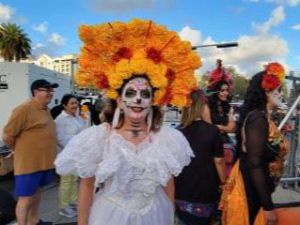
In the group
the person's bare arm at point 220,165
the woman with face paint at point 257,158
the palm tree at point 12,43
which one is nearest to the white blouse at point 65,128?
the person's bare arm at point 220,165

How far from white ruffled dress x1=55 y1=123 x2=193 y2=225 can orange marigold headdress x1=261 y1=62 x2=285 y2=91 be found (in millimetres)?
994

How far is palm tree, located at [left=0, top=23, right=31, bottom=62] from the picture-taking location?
5431cm

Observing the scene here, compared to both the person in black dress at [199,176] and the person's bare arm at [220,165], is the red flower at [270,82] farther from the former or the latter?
the person's bare arm at [220,165]

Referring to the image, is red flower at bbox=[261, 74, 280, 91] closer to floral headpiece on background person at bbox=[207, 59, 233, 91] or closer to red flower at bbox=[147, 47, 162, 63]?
red flower at bbox=[147, 47, 162, 63]

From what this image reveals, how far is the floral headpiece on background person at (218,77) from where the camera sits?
595cm

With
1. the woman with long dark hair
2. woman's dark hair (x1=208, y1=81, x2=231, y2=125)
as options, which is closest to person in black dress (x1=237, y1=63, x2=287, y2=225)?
the woman with long dark hair

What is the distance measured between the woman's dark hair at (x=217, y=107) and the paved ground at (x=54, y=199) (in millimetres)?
1883

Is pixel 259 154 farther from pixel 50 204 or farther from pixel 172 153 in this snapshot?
pixel 50 204

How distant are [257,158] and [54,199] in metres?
4.77

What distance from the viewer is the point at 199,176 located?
3465 millimetres

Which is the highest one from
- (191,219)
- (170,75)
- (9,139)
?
(170,75)

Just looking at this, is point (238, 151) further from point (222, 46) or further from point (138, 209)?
point (222, 46)

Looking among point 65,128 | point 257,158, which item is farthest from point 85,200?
point 65,128

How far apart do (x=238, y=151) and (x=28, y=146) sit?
246 cm
